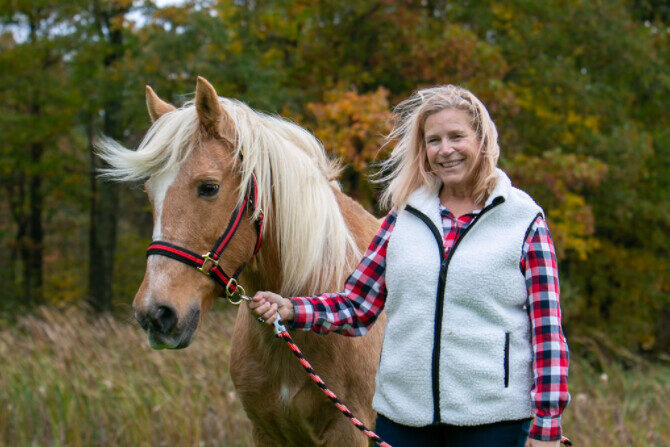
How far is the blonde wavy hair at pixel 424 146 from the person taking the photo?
220cm

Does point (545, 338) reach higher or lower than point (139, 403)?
higher

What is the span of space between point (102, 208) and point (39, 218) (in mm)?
3801

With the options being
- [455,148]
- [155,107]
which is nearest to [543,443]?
[455,148]

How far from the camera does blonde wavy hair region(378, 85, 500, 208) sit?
2.20m

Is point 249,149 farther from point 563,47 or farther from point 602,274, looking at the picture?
point 602,274

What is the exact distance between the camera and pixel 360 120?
8516 mm

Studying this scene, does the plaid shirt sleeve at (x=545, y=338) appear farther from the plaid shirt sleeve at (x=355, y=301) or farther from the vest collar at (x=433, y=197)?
the plaid shirt sleeve at (x=355, y=301)

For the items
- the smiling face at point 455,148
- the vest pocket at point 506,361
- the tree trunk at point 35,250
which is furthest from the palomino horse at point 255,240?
the tree trunk at point 35,250

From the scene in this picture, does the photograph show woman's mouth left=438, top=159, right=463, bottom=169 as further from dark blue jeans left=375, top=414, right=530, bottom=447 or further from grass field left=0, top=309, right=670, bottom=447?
grass field left=0, top=309, right=670, bottom=447

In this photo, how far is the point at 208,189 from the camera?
2373 mm

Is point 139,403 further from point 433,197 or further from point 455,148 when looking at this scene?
point 455,148

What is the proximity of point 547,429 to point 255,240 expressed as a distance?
1.21 metres

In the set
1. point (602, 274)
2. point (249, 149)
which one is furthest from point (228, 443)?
point (602, 274)

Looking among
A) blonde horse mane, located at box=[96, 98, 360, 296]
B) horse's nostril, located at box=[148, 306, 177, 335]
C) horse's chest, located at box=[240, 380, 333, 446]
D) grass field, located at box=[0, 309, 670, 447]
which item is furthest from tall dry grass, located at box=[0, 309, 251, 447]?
horse's nostril, located at box=[148, 306, 177, 335]
